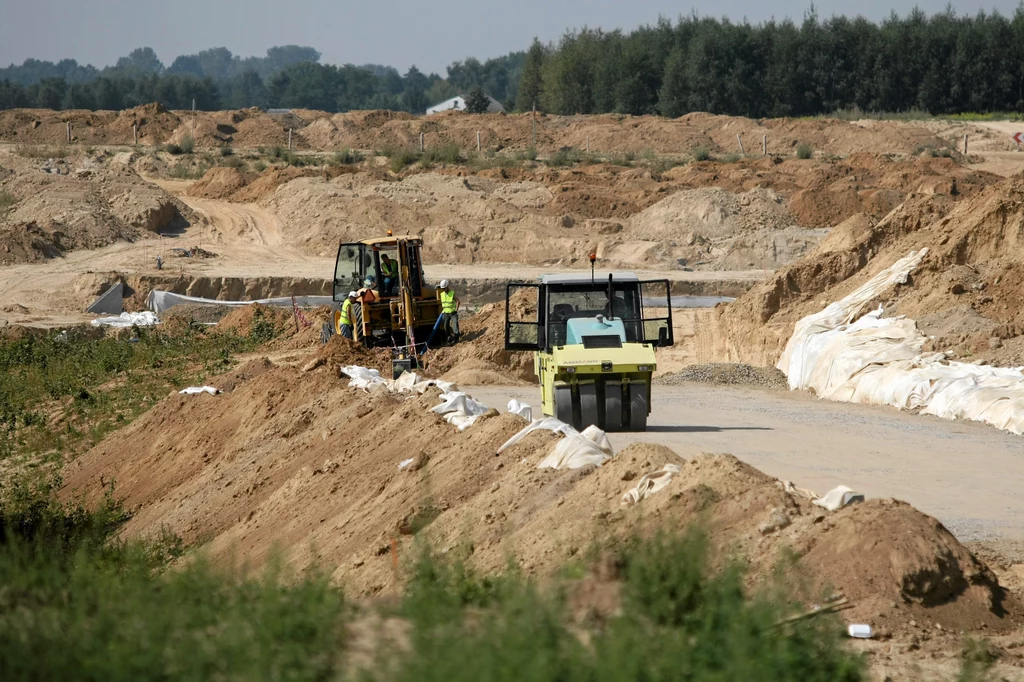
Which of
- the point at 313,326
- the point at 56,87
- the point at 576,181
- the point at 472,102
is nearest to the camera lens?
the point at 313,326

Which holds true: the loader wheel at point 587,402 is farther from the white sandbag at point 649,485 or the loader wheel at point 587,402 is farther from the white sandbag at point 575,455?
the white sandbag at point 649,485

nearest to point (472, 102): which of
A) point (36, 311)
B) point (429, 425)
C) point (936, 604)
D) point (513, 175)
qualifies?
point (513, 175)

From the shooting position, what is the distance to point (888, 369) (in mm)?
19016

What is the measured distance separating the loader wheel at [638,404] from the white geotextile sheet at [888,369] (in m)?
4.73

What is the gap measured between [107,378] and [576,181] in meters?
27.5

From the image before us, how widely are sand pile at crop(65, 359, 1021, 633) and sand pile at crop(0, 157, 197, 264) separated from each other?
1994 centimetres

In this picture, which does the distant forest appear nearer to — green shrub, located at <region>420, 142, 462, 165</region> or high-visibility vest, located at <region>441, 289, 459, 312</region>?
green shrub, located at <region>420, 142, 462, 165</region>

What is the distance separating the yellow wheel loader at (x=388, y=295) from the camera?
22.3 meters

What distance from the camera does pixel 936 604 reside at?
295 inches

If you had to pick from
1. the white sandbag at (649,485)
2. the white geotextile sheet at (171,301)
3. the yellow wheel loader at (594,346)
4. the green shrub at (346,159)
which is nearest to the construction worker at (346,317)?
the yellow wheel loader at (594,346)

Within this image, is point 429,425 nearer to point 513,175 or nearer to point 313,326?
point 313,326

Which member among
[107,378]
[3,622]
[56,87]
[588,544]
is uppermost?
[56,87]

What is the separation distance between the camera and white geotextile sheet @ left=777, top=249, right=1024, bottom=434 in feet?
54.2

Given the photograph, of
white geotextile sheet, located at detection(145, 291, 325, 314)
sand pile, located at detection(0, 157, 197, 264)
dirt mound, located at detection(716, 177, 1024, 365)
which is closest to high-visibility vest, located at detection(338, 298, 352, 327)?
dirt mound, located at detection(716, 177, 1024, 365)
